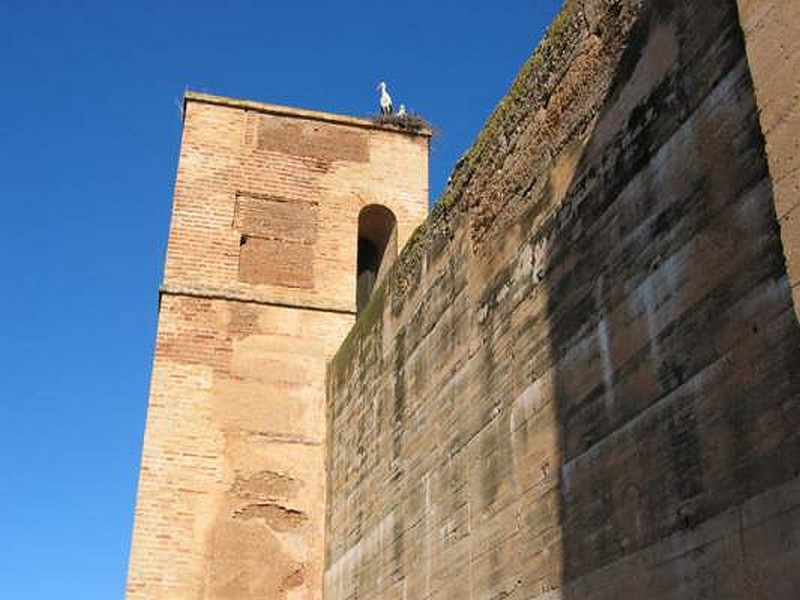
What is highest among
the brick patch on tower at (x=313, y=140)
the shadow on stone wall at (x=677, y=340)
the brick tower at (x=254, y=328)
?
the brick patch on tower at (x=313, y=140)

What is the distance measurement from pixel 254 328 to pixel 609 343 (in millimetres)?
7394

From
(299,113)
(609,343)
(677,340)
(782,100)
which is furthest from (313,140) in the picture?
(782,100)

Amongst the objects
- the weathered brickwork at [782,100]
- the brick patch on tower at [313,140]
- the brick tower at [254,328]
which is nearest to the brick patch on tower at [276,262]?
the brick tower at [254,328]

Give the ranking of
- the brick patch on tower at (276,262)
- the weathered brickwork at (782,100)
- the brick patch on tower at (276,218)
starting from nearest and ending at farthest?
the weathered brickwork at (782,100), the brick patch on tower at (276,262), the brick patch on tower at (276,218)

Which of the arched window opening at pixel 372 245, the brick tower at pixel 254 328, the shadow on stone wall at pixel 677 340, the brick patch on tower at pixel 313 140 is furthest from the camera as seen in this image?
the arched window opening at pixel 372 245

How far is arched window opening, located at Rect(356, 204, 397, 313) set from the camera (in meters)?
14.0

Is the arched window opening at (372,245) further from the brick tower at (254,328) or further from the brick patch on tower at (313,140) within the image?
the brick patch on tower at (313,140)

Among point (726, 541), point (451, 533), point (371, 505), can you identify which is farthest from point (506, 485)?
point (371, 505)

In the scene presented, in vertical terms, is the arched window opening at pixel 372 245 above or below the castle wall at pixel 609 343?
above

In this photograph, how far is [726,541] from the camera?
418 centimetres

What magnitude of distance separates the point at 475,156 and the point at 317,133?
6312mm

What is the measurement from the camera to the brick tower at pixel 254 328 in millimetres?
11086

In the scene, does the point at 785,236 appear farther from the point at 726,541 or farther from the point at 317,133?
the point at 317,133

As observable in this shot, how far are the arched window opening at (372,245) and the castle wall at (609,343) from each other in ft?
16.4
